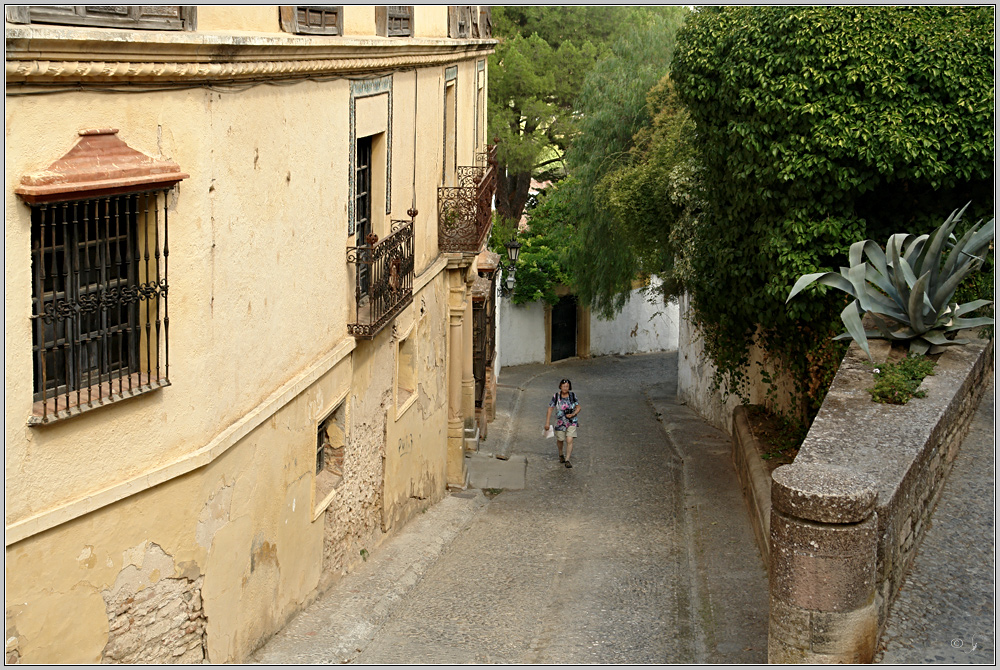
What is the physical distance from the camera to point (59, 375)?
20.8 feet

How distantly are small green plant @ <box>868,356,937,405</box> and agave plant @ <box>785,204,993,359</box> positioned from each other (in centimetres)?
24

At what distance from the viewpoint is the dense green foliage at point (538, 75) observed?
27.0 metres

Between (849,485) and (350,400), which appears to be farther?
(350,400)

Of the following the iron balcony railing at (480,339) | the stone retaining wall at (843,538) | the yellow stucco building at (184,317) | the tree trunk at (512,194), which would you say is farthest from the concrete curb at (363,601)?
the tree trunk at (512,194)

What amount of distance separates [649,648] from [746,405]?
279 inches

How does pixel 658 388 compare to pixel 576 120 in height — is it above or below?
below

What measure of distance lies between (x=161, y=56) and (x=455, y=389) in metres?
9.98

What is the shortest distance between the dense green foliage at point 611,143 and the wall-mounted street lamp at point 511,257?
138 centimetres

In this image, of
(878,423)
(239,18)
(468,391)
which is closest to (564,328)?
(468,391)

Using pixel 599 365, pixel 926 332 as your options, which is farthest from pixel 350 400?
pixel 599 365

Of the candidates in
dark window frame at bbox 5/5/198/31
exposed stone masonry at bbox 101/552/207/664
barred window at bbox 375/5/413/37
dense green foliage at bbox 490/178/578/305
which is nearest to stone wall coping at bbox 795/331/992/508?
exposed stone masonry at bbox 101/552/207/664

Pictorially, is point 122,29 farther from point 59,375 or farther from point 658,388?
point 658,388

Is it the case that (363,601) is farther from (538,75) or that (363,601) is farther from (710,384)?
(538,75)

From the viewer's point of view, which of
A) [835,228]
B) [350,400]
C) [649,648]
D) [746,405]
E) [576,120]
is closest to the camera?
[649,648]
